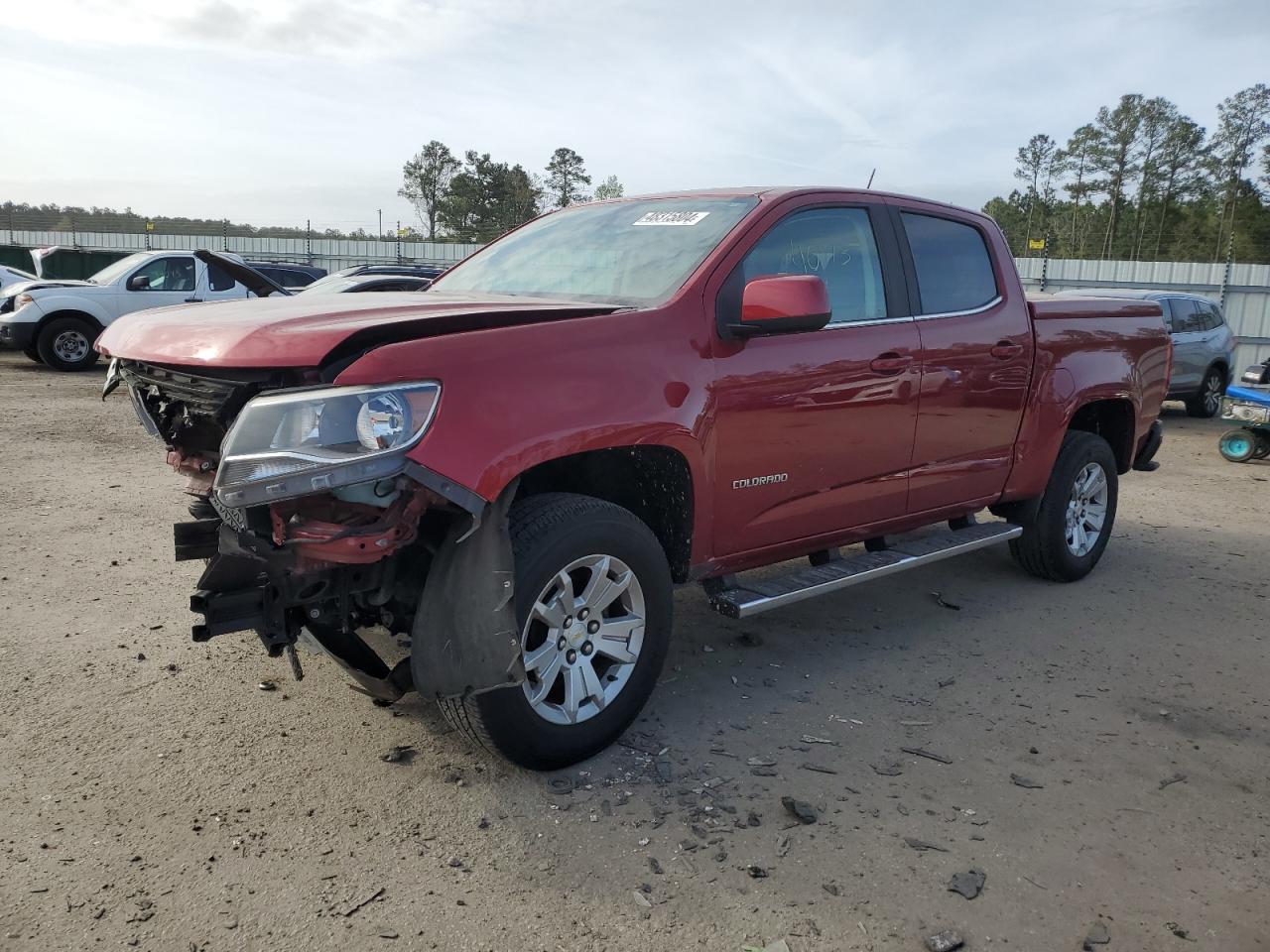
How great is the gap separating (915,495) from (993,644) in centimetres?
83

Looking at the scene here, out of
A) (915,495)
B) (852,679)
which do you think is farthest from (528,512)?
(915,495)

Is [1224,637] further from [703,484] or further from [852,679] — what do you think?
[703,484]

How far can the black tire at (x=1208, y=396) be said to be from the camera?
46.2ft

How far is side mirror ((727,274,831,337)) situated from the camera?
342cm

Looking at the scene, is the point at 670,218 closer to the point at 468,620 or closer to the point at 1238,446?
the point at 468,620

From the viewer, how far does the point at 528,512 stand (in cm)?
317

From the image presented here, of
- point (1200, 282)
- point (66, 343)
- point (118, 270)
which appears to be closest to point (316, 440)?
point (66, 343)

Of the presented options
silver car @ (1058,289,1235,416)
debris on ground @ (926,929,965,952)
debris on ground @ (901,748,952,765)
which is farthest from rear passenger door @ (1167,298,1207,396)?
debris on ground @ (926,929,965,952)

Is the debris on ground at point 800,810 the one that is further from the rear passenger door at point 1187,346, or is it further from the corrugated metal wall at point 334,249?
the corrugated metal wall at point 334,249

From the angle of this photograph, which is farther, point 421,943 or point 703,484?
point 703,484

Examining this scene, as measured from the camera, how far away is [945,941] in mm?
2518

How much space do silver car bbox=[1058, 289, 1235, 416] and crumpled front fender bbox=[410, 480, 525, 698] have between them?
488 inches

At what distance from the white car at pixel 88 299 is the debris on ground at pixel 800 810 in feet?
43.7

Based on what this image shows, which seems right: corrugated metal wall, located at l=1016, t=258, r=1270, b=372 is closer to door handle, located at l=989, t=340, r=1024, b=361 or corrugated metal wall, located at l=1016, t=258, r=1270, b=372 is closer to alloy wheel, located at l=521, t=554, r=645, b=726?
door handle, located at l=989, t=340, r=1024, b=361
